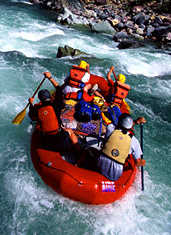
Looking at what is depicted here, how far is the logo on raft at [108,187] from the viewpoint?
3.04 meters

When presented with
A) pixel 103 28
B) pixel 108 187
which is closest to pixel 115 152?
pixel 108 187

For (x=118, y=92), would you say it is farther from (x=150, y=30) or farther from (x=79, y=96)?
(x=150, y=30)

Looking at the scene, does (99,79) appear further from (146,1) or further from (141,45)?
(146,1)

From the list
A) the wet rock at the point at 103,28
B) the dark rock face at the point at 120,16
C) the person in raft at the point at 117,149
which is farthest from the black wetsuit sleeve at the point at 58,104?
the wet rock at the point at 103,28

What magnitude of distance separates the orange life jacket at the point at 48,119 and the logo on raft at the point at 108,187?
43.0 inches

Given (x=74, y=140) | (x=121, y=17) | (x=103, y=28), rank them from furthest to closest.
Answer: (x=121, y=17), (x=103, y=28), (x=74, y=140)

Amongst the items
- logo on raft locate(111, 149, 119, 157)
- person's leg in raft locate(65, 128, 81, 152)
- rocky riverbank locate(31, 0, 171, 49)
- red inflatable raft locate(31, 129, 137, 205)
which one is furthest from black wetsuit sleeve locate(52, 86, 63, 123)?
rocky riverbank locate(31, 0, 171, 49)

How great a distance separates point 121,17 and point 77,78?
1265cm

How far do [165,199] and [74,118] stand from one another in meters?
2.19

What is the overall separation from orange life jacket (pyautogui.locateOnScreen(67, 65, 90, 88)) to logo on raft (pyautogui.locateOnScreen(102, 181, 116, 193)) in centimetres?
231

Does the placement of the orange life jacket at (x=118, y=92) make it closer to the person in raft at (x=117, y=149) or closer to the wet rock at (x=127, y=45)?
the person in raft at (x=117, y=149)

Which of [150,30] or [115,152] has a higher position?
[115,152]

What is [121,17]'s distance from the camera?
1520 cm

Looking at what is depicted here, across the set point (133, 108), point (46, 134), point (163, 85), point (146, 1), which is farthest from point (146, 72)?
point (146, 1)
